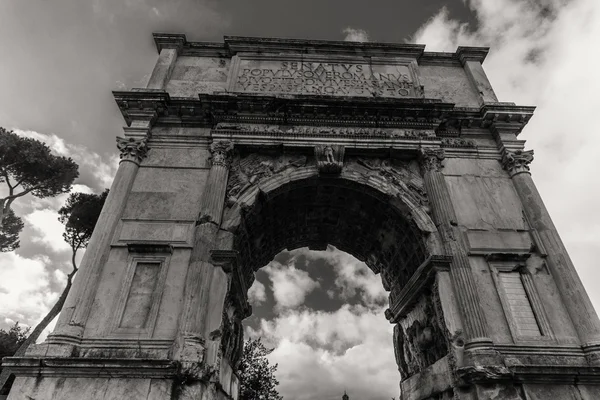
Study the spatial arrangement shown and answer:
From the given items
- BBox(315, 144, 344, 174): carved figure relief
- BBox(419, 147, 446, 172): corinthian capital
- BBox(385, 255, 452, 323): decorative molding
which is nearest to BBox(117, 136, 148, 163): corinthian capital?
BBox(315, 144, 344, 174): carved figure relief

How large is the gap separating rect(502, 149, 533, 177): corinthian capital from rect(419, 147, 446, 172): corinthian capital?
1.60 m

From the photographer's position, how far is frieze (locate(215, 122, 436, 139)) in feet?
30.7

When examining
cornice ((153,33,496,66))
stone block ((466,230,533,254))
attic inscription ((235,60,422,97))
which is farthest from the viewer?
cornice ((153,33,496,66))

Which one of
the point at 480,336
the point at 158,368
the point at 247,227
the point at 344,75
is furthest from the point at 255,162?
the point at 480,336

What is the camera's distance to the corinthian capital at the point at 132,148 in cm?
878

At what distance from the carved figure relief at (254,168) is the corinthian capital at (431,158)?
2.97 m

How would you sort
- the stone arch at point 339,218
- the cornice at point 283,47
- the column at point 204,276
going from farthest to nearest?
1. the cornice at point 283,47
2. the stone arch at point 339,218
3. the column at point 204,276

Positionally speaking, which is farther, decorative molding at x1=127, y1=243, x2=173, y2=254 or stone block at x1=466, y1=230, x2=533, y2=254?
stone block at x1=466, y1=230, x2=533, y2=254

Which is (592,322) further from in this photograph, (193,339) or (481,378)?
(193,339)

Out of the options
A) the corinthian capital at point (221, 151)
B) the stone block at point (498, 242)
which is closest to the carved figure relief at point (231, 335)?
the corinthian capital at point (221, 151)

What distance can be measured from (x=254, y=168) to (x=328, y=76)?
3890mm

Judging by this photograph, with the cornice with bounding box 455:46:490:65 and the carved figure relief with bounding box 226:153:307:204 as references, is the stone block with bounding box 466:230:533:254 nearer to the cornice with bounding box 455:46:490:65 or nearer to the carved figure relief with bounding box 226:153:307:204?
the carved figure relief with bounding box 226:153:307:204

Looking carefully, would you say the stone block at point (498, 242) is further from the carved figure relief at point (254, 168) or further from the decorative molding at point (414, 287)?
the carved figure relief at point (254, 168)

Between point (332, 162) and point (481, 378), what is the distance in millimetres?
5332
